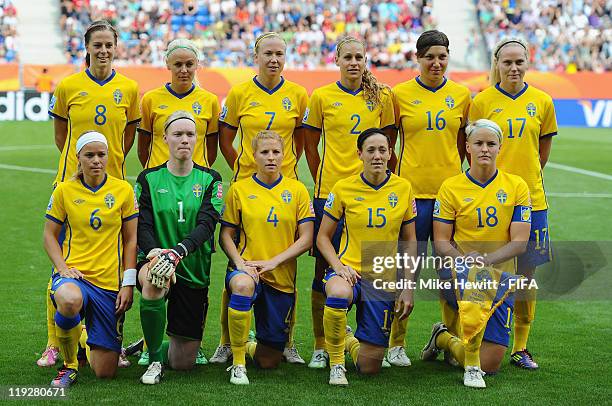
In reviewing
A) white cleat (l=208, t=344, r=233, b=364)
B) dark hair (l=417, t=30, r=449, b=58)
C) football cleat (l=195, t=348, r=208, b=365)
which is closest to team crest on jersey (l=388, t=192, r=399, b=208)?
dark hair (l=417, t=30, r=449, b=58)

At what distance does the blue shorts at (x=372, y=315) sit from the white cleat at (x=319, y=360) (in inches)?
14.6

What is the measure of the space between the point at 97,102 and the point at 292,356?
219cm

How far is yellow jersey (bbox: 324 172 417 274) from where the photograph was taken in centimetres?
605

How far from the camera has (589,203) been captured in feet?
43.9

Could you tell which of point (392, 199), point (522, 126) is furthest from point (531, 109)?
point (392, 199)

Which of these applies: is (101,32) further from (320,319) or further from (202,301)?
(320,319)

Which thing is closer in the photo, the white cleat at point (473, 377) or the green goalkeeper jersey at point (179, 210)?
the white cleat at point (473, 377)

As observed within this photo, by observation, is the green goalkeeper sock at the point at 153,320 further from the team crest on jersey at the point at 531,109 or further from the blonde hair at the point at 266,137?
the team crest on jersey at the point at 531,109

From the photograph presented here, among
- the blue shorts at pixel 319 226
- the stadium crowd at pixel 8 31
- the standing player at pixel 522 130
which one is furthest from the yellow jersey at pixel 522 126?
the stadium crowd at pixel 8 31

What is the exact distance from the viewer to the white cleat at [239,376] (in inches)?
226

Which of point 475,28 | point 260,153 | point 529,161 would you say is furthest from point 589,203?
point 475,28

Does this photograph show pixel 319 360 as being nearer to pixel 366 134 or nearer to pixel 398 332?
pixel 398 332

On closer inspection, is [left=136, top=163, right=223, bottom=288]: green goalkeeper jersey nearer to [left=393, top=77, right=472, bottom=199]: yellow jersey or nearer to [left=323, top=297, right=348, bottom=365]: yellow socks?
[left=323, top=297, right=348, bottom=365]: yellow socks

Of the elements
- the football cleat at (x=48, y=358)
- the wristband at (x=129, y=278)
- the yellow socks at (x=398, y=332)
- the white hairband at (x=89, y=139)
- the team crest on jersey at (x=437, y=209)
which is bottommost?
the football cleat at (x=48, y=358)
